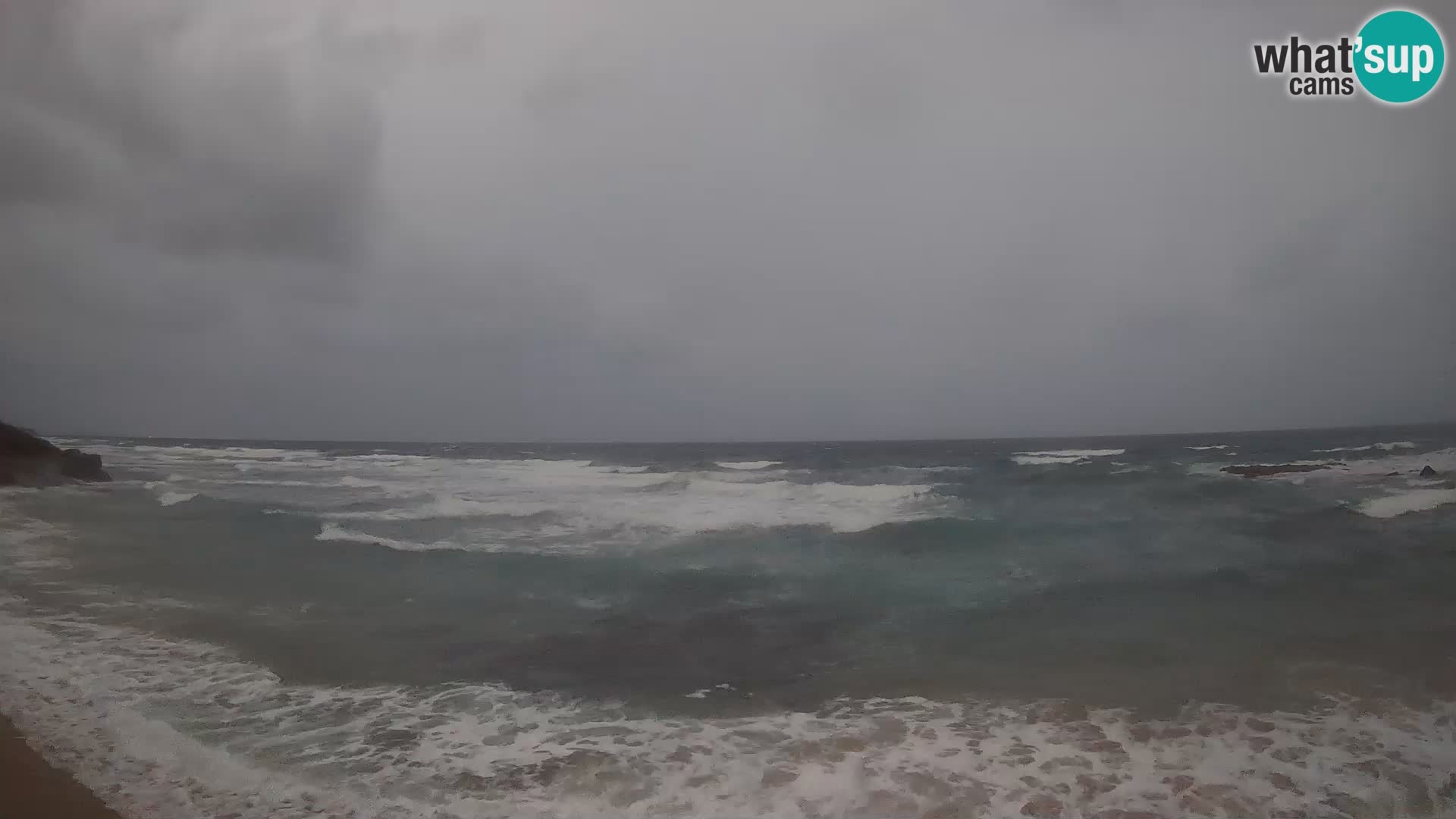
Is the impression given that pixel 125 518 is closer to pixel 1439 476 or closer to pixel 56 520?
pixel 56 520

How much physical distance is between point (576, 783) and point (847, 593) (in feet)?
10.1

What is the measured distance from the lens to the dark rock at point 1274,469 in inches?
410

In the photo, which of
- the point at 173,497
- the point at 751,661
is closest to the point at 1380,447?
the point at 751,661

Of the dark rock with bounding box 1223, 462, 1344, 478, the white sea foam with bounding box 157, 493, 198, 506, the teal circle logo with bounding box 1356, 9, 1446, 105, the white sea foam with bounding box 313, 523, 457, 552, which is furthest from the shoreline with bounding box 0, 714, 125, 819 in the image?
the dark rock with bounding box 1223, 462, 1344, 478

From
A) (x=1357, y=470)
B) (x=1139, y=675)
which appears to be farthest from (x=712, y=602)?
(x=1357, y=470)

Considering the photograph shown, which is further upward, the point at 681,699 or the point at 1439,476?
the point at 1439,476

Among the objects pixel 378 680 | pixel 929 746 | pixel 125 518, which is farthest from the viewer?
pixel 125 518

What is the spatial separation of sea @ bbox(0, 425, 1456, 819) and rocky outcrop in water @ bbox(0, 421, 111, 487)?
0.28 m

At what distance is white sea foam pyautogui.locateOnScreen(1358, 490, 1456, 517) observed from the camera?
6.29 meters

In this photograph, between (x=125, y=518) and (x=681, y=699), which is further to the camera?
(x=125, y=518)

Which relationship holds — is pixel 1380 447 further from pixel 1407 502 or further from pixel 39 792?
pixel 39 792

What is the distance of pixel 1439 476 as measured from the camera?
6.83 metres

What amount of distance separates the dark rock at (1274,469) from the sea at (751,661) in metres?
2.23

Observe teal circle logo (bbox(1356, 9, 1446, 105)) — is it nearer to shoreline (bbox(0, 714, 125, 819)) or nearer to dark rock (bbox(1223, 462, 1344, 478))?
shoreline (bbox(0, 714, 125, 819))
